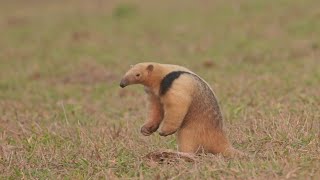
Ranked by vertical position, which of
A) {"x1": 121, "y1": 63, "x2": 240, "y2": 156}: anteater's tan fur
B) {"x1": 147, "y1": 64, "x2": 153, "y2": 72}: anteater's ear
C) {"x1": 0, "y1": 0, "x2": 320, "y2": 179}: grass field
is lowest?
{"x1": 0, "y1": 0, "x2": 320, "y2": 179}: grass field

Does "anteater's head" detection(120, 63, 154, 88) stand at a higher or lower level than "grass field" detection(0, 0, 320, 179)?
higher

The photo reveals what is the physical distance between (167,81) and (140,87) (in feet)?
17.2

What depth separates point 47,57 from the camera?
15.0 meters

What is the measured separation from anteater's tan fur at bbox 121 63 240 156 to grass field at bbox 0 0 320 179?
32cm

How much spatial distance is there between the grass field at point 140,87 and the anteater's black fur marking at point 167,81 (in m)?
0.67

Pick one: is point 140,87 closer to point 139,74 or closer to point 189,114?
point 139,74

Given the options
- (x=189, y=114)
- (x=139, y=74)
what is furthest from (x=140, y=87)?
(x=189, y=114)

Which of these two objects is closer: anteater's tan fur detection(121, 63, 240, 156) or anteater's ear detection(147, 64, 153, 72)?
anteater's tan fur detection(121, 63, 240, 156)

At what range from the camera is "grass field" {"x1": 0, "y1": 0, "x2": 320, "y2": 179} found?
6.15m

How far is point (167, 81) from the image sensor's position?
20.3ft

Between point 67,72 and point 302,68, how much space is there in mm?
4392

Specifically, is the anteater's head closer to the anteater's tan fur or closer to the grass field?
the anteater's tan fur

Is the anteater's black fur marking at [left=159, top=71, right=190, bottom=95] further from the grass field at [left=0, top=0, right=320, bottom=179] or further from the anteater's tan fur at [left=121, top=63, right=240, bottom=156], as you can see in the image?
the grass field at [left=0, top=0, right=320, bottom=179]

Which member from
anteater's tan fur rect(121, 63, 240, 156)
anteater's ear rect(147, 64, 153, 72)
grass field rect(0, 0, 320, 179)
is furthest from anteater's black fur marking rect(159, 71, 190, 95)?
grass field rect(0, 0, 320, 179)
